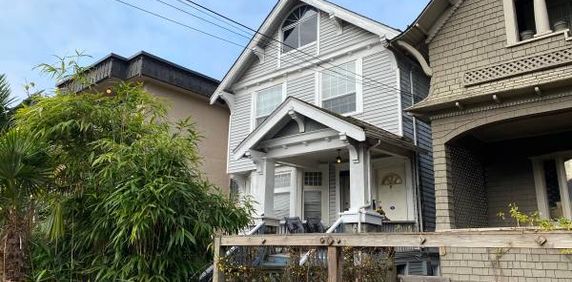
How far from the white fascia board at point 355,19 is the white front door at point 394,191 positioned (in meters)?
2.95

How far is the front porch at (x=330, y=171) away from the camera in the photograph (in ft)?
30.3

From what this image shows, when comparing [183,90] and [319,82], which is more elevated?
[183,90]

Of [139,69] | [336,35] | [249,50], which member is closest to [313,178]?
[336,35]

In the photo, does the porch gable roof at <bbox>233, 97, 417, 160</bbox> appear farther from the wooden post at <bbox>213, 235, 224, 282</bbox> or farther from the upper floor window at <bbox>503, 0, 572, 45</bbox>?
the wooden post at <bbox>213, 235, 224, 282</bbox>

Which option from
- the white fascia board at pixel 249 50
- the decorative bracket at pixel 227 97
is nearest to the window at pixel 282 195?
the decorative bracket at pixel 227 97

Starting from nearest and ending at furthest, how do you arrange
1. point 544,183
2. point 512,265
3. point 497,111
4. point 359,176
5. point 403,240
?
point 403,240 < point 512,265 < point 497,111 < point 544,183 < point 359,176

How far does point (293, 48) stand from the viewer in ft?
43.4

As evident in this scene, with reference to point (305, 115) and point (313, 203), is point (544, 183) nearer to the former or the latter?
point (305, 115)

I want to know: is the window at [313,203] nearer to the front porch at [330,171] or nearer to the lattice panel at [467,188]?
the front porch at [330,171]

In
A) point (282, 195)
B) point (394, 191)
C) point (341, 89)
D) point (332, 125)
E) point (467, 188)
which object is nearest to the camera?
point (467, 188)

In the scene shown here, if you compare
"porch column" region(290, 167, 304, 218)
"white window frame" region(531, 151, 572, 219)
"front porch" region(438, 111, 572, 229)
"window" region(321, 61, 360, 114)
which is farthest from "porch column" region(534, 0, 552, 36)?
"porch column" region(290, 167, 304, 218)

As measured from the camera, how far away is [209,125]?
1608 cm

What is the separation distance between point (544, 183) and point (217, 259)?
639 centimetres

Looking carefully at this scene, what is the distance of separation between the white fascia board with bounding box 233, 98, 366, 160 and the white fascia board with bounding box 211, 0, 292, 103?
3.94 meters
